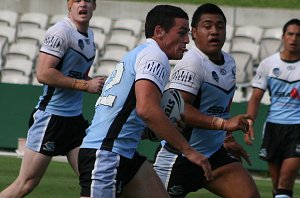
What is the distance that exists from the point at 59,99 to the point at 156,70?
130 inches

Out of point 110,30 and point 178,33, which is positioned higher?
point 178,33

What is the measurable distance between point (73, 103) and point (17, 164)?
6.81 metres

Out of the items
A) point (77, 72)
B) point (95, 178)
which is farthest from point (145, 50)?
point (77, 72)

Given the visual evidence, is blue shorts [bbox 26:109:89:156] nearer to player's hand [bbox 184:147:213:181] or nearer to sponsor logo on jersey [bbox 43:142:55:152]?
sponsor logo on jersey [bbox 43:142:55:152]

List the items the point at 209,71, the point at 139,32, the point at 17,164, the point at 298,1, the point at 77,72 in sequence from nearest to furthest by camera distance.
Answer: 1. the point at 209,71
2. the point at 77,72
3. the point at 17,164
4. the point at 139,32
5. the point at 298,1

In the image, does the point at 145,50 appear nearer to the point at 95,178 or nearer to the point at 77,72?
the point at 95,178

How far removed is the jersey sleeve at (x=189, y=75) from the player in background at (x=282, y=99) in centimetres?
340

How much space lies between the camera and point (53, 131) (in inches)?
406

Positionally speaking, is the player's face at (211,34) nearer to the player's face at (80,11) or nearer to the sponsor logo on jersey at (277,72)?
the player's face at (80,11)

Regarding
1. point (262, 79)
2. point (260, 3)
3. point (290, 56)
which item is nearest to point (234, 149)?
point (262, 79)

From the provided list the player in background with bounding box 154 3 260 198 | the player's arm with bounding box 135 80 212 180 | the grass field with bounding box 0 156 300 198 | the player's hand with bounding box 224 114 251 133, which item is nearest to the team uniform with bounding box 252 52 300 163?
the grass field with bounding box 0 156 300 198

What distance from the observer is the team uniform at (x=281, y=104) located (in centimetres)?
1261

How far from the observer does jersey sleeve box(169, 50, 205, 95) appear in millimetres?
8945

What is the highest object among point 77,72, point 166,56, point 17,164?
point 166,56
